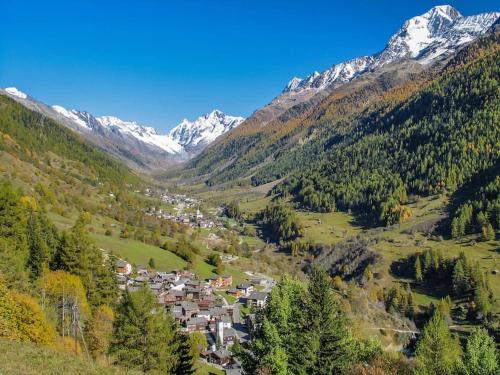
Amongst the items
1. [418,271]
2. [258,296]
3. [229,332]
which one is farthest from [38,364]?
[418,271]

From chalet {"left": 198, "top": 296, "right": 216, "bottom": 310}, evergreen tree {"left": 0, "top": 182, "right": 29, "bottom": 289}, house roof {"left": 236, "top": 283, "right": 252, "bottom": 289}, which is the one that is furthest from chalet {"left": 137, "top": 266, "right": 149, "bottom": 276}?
evergreen tree {"left": 0, "top": 182, "right": 29, "bottom": 289}

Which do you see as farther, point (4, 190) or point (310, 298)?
point (4, 190)

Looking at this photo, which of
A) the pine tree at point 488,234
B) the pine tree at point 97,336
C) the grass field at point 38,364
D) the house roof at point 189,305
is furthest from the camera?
the pine tree at point 488,234

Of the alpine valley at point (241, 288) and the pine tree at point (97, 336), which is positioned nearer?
the alpine valley at point (241, 288)

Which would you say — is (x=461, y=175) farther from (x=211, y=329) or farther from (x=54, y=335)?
(x=54, y=335)

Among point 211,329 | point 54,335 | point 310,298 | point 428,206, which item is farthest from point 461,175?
point 54,335

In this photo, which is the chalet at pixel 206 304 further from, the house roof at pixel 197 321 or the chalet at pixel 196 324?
the chalet at pixel 196 324

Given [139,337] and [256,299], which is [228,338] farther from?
[139,337]

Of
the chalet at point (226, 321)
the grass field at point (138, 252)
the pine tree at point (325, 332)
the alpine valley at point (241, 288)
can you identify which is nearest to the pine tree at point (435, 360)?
the alpine valley at point (241, 288)
